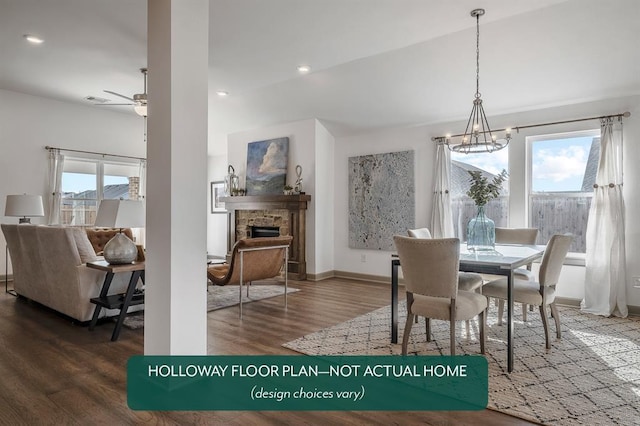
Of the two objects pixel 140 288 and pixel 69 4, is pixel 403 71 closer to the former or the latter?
pixel 69 4

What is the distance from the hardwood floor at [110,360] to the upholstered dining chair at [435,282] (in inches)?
28.3

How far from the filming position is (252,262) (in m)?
4.21

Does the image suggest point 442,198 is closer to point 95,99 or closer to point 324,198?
point 324,198

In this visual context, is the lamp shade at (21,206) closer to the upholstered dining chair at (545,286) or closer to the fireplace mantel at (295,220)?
the fireplace mantel at (295,220)

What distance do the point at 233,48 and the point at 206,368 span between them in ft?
11.1

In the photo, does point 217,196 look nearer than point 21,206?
No

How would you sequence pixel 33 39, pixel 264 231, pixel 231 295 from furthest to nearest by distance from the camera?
pixel 264 231 → pixel 231 295 → pixel 33 39

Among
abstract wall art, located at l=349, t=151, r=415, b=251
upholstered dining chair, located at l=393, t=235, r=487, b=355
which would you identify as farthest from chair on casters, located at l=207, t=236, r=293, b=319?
abstract wall art, located at l=349, t=151, r=415, b=251

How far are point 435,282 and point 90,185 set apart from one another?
6724mm

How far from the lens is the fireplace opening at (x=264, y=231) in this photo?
6852mm

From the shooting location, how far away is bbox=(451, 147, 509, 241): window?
5105 mm

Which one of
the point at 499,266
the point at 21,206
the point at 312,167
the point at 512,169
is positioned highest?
the point at 312,167

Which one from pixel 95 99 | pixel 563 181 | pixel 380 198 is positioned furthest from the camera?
pixel 95 99

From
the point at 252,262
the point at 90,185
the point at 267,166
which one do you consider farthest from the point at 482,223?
the point at 90,185
